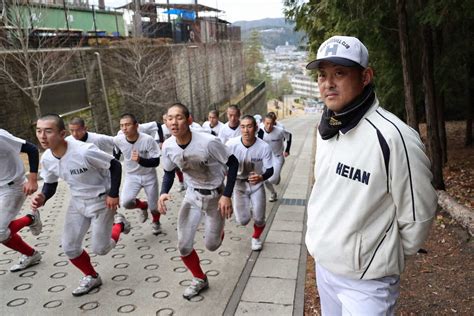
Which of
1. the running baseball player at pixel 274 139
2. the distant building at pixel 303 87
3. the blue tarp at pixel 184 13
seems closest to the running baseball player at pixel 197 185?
the running baseball player at pixel 274 139

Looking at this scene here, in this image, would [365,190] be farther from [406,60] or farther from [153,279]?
[406,60]

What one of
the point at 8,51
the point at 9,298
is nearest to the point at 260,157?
the point at 9,298

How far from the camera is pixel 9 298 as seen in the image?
189 inches

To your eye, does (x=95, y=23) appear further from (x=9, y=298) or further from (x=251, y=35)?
(x=251, y=35)

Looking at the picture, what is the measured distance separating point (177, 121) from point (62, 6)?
55.8ft

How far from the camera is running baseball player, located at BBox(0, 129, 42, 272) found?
5.32 m

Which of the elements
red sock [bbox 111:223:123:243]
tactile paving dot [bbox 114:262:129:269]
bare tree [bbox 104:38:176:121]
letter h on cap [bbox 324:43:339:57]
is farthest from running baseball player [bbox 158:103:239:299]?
bare tree [bbox 104:38:176:121]

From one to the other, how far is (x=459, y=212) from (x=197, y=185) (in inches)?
162

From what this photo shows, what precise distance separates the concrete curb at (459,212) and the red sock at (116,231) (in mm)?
4844

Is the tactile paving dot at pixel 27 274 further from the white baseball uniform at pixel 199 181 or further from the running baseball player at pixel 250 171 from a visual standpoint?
the running baseball player at pixel 250 171

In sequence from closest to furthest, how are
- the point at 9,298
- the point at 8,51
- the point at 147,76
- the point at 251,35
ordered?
the point at 9,298
the point at 8,51
the point at 147,76
the point at 251,35

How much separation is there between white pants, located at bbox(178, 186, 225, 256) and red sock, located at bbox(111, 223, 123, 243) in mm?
1191

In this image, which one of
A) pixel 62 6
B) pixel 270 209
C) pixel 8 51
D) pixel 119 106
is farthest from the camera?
pixel 119 106

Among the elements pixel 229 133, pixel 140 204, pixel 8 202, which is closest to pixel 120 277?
pixel 8 202
